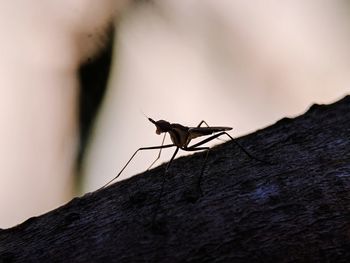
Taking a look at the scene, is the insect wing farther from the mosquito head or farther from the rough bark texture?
the rough bark texture

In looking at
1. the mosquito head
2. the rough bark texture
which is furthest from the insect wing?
the rough bark texture

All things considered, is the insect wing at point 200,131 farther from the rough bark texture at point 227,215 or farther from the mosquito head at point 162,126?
the rough bark texture at point 227,215

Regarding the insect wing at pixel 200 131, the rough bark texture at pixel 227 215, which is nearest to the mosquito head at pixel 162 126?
the insect wing at pixel 200 131

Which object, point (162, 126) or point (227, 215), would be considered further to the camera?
point (162, 126)

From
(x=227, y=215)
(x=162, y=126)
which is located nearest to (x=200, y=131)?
(x=162, y=126)

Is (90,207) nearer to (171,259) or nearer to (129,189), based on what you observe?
(129,189)

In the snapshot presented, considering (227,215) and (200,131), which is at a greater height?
(200,131)

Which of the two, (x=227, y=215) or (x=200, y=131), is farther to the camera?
(x=200, y=131)

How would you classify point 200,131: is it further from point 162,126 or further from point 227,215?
point 227,215
